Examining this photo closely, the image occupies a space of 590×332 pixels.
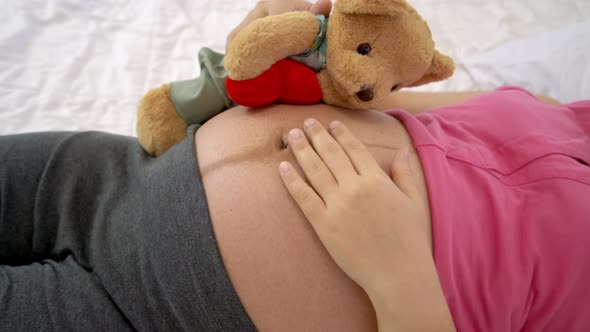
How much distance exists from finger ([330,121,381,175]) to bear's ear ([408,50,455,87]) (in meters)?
0.16

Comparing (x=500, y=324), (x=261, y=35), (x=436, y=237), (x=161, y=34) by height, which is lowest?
(x=500, y=324)

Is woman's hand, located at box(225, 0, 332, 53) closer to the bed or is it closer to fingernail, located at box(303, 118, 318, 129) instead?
fingernail, located at box(303, 118, 318, 129)

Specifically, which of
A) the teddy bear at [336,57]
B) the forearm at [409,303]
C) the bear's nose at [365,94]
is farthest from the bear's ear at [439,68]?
the forearm at [409,303]

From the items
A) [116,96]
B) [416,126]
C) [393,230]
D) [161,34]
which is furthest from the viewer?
[161,34]

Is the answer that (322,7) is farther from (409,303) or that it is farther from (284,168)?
(409,303)

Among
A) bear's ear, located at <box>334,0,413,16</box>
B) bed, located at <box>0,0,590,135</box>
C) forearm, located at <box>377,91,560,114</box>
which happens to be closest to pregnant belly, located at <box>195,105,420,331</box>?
bear's ear, located at <box>334,0,413,16</box>

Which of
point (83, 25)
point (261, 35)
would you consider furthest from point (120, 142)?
point (83, 25)

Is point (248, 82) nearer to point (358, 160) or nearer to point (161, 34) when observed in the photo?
point (358, 160)

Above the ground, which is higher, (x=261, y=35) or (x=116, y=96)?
(x=261, y=35)

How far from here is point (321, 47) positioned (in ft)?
2.02

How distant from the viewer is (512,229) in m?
0.62

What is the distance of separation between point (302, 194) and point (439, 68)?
321 millimetres

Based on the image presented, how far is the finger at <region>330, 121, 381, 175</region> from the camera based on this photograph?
0.59 meters

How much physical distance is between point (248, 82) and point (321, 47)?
0.42 ft
